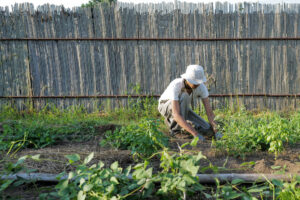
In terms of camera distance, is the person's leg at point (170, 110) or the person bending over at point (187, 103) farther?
the person's leg at point (170, 110)

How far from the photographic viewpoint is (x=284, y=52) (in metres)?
5.54

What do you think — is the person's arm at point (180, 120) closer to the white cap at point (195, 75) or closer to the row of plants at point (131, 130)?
the row of plants at point (131, 130)

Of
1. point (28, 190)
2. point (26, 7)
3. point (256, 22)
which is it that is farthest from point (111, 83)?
point (28, 190)

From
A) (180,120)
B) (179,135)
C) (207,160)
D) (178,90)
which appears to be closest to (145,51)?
(178,90)

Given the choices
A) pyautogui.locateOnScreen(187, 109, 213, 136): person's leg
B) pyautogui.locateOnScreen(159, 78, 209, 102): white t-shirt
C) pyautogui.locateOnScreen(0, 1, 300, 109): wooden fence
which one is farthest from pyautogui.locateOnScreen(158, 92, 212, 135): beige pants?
pyautogui.locateOnScreen(0, 1, 300, 109): wooden fence

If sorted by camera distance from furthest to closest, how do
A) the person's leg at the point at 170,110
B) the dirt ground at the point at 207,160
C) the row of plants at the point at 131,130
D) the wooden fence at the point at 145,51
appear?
1. the wooden fence at the point at 145,51
2. the person's leg at the point at 170,110
3. the row of plants at the point at 131,130
4. the dirt ground at the point at 207,160

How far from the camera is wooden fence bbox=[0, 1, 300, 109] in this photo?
5504 millimetres

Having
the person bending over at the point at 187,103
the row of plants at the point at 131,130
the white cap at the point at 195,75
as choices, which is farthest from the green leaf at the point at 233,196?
the white cap at the point at 195,75

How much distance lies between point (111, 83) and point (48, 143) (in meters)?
2.46

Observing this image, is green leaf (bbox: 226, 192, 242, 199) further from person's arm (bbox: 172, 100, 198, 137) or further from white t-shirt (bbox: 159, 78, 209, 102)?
white t-shirt (bbox: 159, 78, 209, 102)

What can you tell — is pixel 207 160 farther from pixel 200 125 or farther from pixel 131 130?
pixel 200 125

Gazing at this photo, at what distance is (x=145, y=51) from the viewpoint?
18.3 ft

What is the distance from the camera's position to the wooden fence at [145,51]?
550 centimetres

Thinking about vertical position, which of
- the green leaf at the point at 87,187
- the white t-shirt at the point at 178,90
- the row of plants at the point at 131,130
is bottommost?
the row of plants at the point at 131,130
